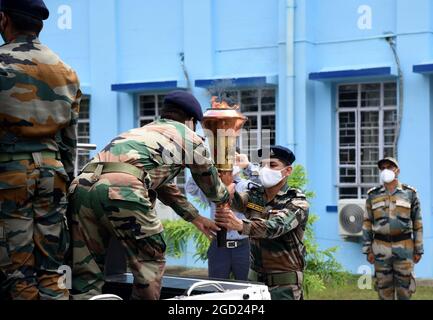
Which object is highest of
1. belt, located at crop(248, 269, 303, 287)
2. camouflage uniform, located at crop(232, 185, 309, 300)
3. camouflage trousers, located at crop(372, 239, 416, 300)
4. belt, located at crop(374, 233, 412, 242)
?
camouflage uniform, located at crop(232, 185, 309, 300)

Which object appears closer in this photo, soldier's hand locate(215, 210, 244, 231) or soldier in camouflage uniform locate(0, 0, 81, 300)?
soldier in camouflage uniform locate(0, 0, 81, 300)

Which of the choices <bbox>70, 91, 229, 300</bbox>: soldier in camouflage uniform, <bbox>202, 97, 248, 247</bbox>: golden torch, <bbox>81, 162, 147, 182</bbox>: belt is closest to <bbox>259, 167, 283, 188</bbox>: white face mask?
<bbox>202, 97, 248, 247</bbox>: golden torch

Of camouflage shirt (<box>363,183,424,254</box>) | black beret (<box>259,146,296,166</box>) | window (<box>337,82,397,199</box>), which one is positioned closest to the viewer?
black beret (<box>259,146,296,166</box>)

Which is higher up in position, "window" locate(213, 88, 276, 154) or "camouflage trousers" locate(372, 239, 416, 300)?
"window" locate(213, 88, 276, 154)

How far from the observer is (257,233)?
17.7 feet

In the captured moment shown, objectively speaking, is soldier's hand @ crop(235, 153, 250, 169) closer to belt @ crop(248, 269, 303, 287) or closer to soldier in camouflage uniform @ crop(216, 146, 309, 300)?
soldier in camouflage uniform @ crop(216, 146, 309, 300)

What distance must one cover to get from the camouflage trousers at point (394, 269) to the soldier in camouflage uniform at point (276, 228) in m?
3.83

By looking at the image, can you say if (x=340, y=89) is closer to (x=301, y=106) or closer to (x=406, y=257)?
(x=301, y=106)

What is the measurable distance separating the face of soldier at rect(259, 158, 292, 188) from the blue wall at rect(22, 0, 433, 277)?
605cm

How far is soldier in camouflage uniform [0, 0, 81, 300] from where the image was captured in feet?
12.8

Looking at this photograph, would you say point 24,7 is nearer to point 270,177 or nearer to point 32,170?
point 32,170

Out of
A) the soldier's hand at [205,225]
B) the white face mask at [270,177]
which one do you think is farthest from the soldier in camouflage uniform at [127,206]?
the white face mask at [270,177]

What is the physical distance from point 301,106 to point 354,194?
1.51 m

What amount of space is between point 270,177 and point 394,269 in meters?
4.14
